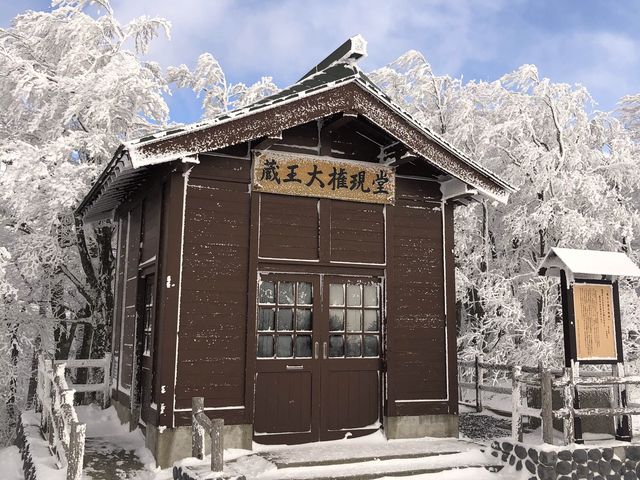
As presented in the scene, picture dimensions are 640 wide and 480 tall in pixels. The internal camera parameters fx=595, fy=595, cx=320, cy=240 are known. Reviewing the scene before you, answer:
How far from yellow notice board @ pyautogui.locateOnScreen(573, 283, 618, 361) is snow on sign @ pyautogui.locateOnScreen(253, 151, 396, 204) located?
10.5ft

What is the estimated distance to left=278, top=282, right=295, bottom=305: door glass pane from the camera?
29.3ft

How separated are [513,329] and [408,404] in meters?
7.39

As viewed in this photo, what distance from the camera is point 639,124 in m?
21.0

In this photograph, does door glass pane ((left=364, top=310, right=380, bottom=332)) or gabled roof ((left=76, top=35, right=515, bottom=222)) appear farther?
door glass pane ((left=364, top=310, right=380, bottom=332))

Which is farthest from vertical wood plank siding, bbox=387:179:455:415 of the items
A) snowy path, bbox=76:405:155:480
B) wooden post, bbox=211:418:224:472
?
A: snowy path, bbox=76:405:155:480

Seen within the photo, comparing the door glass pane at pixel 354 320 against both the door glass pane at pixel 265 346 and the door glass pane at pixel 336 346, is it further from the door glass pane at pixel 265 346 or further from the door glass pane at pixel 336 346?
the door glass pane at pixel 265 346

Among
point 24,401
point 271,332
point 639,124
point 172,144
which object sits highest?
point 639,124

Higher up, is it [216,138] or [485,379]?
[216,138]

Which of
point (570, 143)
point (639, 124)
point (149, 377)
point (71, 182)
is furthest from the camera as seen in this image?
point (639, 124)

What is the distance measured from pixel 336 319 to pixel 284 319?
0.84m

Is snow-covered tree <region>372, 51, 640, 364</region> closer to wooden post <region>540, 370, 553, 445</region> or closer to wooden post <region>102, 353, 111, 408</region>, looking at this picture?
wooden post <region>540, 370, 553, 445</region>

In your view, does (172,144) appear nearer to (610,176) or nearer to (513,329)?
(513,329)

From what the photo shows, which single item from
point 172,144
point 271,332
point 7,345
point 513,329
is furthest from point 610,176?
point 7,345

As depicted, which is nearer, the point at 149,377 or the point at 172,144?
the point at 172,144
